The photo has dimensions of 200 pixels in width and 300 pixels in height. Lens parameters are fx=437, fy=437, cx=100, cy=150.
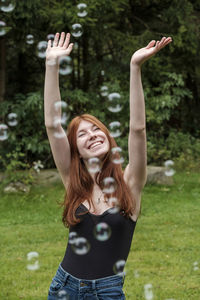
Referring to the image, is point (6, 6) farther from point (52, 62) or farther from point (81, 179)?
point (81, 179)

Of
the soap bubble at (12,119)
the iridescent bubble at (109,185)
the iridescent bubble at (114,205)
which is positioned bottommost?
the soap bubble at (12,119)

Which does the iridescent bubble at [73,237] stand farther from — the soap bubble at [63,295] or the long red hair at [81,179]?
the soap bubble at [63,295]

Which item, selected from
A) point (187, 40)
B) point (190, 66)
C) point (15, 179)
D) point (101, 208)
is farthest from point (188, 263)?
point (190, 66)

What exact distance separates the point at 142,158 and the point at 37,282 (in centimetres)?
249

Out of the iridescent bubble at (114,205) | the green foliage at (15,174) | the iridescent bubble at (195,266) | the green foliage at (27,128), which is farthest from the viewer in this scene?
the green foliage at (27,128)

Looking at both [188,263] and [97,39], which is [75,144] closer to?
[188,263]

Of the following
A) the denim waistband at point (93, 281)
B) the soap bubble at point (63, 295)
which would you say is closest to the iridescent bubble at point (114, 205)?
the denim waistband at point (93, 281)

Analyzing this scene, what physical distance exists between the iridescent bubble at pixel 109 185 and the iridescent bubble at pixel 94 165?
0.24 ft

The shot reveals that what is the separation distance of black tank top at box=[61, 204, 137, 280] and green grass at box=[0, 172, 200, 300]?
6.19 ft

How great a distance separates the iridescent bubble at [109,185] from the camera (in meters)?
2.03

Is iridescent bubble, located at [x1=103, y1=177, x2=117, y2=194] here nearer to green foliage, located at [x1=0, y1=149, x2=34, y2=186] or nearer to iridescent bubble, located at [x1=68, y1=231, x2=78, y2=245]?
iridescent bubble, located at [x1=68, y1=231, x2=78, y2=245]

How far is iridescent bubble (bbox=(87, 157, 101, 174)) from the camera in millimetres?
2080

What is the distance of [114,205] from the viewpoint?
78.8 inches

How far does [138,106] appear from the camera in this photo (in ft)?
6.17
